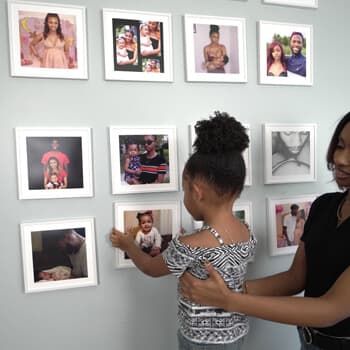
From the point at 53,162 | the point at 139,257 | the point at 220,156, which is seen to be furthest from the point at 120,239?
→ the point at 220,156

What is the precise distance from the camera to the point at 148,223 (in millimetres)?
1103

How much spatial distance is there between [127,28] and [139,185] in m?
0.47

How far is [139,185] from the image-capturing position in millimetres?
1084

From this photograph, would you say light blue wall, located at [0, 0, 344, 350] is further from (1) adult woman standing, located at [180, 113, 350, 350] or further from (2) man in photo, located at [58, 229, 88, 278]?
(1) adult woman standing, located at [180, 113, 350, 350]

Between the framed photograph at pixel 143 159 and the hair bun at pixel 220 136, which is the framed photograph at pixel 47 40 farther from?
the hair bun at pixel 220 136

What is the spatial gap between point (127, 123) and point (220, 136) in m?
0.33

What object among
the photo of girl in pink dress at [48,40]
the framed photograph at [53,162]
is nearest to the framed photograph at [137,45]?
the photo of girl in pink dress at [48,40]

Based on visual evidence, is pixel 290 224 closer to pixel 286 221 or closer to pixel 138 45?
pixel 286 221

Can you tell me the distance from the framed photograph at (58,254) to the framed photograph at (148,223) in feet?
0.29

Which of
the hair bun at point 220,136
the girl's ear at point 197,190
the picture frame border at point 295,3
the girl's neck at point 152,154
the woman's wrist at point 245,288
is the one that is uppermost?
the picture frame border at point 295,3

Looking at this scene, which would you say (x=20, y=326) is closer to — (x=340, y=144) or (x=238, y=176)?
(x=238, y=176)

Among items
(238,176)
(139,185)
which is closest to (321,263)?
(238,176)

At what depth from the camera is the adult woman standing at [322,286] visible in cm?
74

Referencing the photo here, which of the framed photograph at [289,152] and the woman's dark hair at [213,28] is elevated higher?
the woman's dark hair at [213,28]
